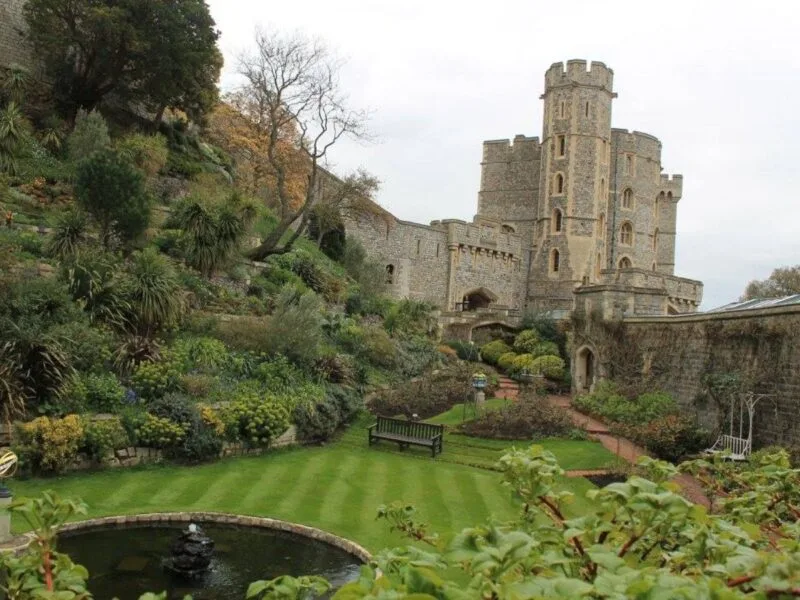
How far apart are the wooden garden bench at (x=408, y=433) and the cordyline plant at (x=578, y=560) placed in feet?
37.6

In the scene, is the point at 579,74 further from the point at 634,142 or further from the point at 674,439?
the point at 674,439

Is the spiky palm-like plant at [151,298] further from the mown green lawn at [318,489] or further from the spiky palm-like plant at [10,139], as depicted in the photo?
the spiky palm-like plant at [10,139]

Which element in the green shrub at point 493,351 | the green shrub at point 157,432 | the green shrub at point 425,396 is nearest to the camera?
the green shrub at point 157,432

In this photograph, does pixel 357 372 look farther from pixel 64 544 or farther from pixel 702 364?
pixel 64 544

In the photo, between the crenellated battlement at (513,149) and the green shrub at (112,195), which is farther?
the crenellated battlement at (513,149)

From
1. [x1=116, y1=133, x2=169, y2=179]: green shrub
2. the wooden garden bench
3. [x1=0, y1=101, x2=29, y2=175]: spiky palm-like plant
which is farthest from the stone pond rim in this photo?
[x1=116, y1=133, x2=169, y2=179]: green shrub

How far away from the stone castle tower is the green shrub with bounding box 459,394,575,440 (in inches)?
612

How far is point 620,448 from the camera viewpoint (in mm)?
15547

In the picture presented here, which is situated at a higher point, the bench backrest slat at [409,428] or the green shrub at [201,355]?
the green shrub at [201,355]

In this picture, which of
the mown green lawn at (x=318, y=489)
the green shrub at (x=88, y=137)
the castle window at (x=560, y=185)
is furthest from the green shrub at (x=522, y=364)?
the green shrub at (x=88, y=137)

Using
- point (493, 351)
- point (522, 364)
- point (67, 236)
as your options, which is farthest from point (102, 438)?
point (493, 351)

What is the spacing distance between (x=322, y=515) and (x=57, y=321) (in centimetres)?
708

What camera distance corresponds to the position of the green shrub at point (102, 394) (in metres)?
11.9

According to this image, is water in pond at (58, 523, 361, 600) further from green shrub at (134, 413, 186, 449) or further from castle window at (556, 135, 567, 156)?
castle window at (556, 135, 567, 156)
